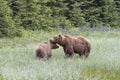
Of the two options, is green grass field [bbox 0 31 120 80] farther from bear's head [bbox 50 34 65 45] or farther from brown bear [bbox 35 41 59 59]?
bear's head [bbox 50 34 65 45]

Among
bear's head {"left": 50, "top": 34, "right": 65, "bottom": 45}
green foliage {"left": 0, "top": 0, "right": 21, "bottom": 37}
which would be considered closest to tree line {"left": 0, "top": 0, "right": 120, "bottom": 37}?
green foliage {"left": 0, "top": 0, "right": 21, "bottom": 37}

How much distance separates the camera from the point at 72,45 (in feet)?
33.3

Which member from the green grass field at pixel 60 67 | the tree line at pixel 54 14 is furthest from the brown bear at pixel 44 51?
the tree line at pixel 54 14

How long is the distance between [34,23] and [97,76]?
1196cm

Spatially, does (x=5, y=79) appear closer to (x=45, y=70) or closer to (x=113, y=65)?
(x=45, y=70)

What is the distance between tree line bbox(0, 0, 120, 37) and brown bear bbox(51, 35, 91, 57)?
6060 millimetres

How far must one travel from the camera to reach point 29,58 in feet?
31.9

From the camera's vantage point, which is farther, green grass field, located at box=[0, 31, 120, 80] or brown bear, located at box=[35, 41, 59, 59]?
brown bear, located at box=[35, 41, 59, 59]

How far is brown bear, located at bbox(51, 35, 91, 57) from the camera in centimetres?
1005

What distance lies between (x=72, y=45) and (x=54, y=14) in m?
10.8

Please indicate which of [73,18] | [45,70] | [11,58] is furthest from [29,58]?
[73,18]

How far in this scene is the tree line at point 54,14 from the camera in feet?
53.3

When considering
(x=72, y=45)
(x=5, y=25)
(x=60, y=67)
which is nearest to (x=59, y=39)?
(x=72, y=45)

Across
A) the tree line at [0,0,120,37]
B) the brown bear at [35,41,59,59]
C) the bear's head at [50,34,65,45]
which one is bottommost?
the tree line at [0,0,120,37]
